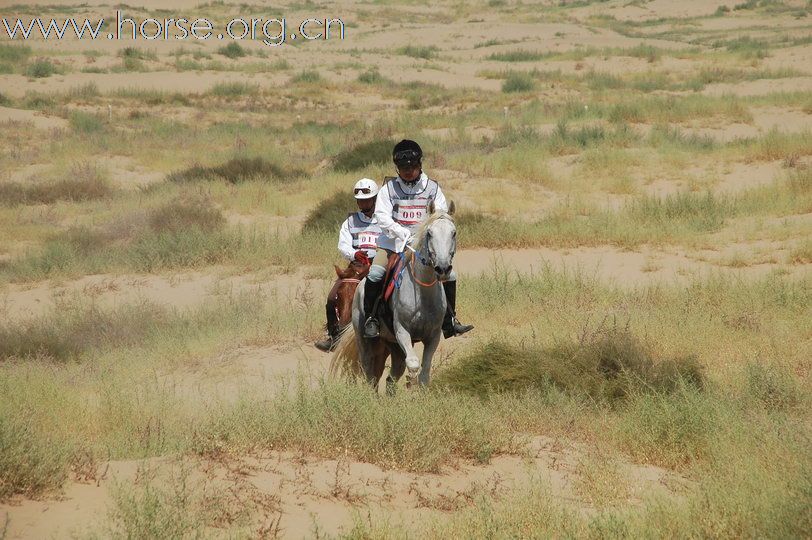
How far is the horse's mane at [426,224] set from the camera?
8.09 meters

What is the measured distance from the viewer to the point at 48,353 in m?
12.2

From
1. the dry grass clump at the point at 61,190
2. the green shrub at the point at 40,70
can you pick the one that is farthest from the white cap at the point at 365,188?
the green shrub at the point at 40,70

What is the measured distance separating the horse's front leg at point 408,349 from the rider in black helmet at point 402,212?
14.6 inches

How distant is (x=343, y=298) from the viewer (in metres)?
10.2

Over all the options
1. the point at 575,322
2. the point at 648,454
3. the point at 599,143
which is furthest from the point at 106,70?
the point at 648,454

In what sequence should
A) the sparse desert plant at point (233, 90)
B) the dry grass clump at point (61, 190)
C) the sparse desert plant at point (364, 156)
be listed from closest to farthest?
1. the dry grass clump at point (61, 190)
2. the sparse desert plant at point (364, 156)
3. the sparse desert plant at point (233, 90)

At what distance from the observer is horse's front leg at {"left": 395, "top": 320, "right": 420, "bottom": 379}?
27.0 ft

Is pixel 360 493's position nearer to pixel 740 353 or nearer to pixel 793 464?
pixel 793 464

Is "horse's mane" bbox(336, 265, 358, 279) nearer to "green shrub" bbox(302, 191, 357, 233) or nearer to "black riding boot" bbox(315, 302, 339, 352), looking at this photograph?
"black riding boot" bbox(315, 302, 339, 352)

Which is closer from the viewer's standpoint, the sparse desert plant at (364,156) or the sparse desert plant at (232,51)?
the sparse desert plant at (364,156)

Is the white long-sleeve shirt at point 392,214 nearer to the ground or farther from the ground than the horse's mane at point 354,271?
farther from the ground

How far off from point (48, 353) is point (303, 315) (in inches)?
129

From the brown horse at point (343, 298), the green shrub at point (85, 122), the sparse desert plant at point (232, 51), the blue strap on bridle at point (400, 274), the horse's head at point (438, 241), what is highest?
the horse's head at point (438, 241)

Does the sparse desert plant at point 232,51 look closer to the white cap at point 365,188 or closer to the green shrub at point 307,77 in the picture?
the green shrub at point 307,77
